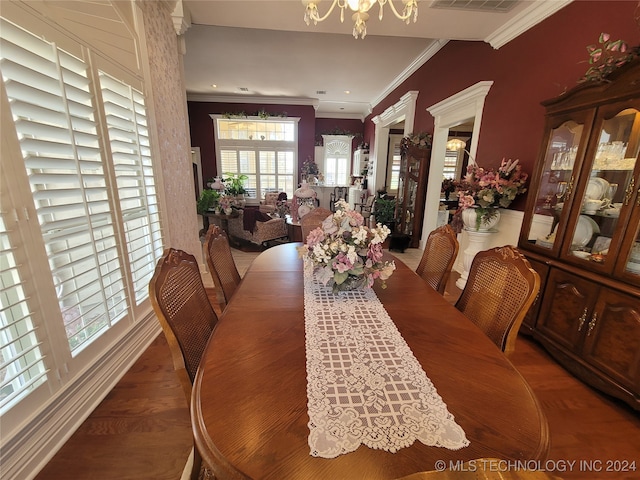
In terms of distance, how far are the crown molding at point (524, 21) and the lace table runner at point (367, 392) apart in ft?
9.75

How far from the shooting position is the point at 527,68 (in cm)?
243

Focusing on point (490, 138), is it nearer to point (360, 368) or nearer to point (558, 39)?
point (558, 39)

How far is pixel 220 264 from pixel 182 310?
547 mm

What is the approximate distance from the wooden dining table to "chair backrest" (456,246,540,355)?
0.18m

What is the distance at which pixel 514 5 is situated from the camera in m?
2.27

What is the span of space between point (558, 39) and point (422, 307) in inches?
104

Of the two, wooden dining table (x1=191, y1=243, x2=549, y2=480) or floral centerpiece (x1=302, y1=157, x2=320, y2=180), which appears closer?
wooden dining table (x1=191, y1=243, x2=549, y2=480)

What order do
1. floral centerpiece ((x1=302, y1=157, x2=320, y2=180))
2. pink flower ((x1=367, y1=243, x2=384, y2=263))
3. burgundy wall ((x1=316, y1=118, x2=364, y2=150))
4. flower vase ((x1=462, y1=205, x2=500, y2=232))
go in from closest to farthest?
pink flower ((x1=367, y1=243, x2=384, y2=263)), flower vase ((x1=462, y1=205, x2=500, y2=232)), floral centerpiece ((x1=302, y1=157, x2=320, y2=180)), burgundy wall ((x1=316, y1=118, x2=364, y2=150))

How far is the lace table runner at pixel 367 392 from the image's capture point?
2.02ft

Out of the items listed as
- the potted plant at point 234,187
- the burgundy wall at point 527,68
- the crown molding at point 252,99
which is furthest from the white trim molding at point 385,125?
the potted plant at point 234,187

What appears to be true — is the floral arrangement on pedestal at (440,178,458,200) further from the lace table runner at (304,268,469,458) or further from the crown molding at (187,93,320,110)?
the lace table runner at (304,268,469,458)

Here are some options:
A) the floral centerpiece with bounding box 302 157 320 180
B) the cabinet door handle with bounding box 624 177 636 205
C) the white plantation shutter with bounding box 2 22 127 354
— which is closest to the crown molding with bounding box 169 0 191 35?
the white plantation shutter with bounding box 2 22 127 354

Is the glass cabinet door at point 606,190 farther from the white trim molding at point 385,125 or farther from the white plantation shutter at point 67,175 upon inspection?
the white trim molding at point 385,125

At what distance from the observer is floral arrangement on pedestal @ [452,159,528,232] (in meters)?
2.47
